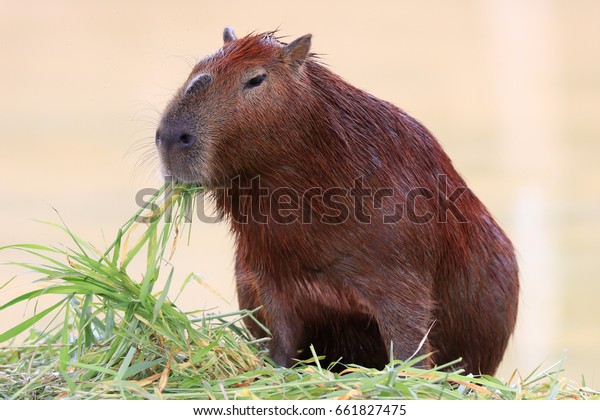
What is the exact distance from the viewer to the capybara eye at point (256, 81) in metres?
1.90

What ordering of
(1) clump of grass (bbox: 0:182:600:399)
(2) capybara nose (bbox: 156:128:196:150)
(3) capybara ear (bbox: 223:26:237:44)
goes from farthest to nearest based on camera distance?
(3) capybara ear (bbox: 223:26:237:44)
(2) capybara nose (bbox: 156:128:196:150)
(1) clump of grass (bbox: 0:182:600:399)

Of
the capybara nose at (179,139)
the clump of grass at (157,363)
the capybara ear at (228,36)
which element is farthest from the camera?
the capybara ear at (228,36)

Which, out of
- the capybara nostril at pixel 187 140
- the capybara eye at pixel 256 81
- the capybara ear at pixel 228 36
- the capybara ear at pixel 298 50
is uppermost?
the capybara ear at pixel 228 36

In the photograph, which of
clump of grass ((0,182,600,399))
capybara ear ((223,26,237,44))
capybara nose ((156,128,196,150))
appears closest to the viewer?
clump of grass ((0,182,600,399))

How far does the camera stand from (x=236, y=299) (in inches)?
96.4

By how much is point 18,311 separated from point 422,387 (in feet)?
7.01

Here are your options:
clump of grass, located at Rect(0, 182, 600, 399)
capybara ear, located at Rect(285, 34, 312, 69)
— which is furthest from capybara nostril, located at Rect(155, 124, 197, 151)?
capybara ear, located at Rect(285, 34, 312, 69)

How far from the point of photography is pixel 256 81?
1.91 metres

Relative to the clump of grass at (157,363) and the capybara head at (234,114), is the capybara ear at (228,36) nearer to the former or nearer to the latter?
the capybara head at (234,114)

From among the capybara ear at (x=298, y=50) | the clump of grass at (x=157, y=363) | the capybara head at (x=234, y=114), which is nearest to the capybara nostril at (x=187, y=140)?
the capybara head at (x=234, y=114)

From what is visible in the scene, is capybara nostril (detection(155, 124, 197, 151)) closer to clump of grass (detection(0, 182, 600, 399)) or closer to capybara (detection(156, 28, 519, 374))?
capybara (detection(156, 28, 519, 374))

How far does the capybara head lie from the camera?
1854mm
